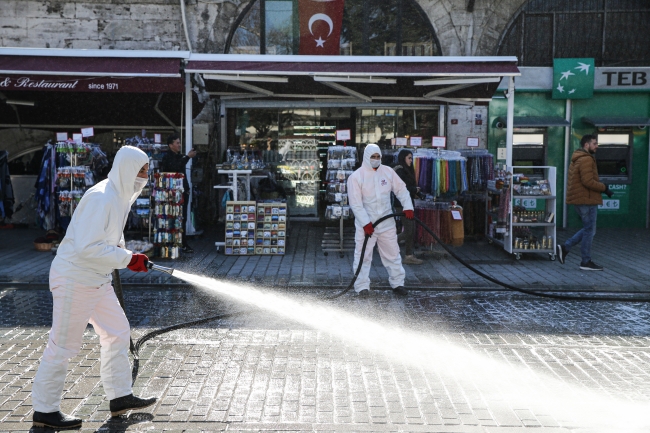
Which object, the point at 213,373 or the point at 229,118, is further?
the point at 229,118

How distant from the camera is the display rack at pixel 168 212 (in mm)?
11867

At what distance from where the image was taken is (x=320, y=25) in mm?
15906

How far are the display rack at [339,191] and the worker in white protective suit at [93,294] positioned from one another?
738 centimetres

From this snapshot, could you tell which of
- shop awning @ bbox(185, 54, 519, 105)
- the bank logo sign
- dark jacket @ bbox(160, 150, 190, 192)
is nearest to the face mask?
shop awning @ bbox(185, 54, 519, 105)

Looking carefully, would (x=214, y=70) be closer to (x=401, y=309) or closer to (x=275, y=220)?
(x=275, y=220)

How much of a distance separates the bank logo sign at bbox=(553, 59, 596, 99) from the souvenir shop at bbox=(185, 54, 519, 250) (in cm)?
180

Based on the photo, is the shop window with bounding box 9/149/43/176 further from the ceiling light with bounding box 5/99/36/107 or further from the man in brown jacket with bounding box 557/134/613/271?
the man in brown jacket with bounding box 557/134/613/271

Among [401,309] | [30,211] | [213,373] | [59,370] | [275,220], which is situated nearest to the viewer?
[59,370]

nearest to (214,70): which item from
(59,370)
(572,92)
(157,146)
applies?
(157,146)

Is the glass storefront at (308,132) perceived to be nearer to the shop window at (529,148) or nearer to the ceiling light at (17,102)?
the shop window at (529,148)

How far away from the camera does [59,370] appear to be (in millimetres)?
4820

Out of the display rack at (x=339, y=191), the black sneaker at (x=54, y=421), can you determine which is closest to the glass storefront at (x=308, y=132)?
the display rack at (x=339, y=191)

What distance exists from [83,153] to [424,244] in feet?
20.1

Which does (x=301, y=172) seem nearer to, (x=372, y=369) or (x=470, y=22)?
(x=470, y=22)
